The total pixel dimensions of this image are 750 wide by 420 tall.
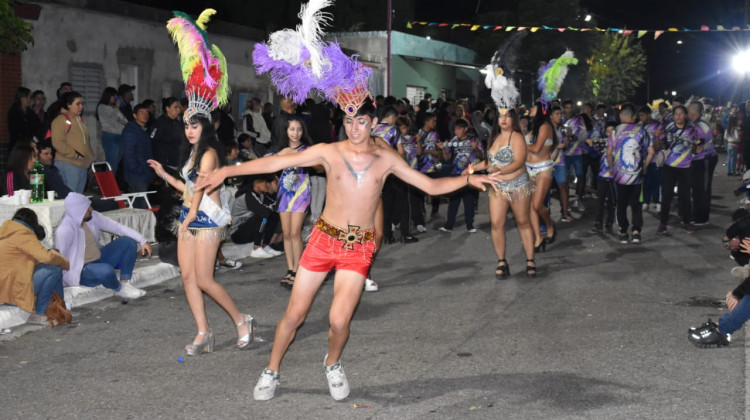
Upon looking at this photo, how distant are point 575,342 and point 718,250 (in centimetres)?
573

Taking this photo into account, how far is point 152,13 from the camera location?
18438 mm

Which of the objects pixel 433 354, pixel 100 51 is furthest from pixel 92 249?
pixel 100 51

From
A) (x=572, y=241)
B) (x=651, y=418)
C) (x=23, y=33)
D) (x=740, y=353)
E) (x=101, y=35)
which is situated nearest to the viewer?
(x=651, y=418)

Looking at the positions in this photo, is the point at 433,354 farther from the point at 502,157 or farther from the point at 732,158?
the point at 732,158

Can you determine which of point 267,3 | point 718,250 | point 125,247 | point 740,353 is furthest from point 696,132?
point 267,3

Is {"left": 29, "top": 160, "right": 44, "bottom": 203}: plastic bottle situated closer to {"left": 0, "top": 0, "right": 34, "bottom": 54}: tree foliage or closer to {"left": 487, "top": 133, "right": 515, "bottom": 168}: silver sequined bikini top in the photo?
{"left": 0, "top": 0, "right": 34, "bottom": 54}: tree foliage

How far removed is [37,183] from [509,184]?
5333 mm

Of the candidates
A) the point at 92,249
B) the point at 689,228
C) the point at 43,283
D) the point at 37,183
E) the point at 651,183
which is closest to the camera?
the point at 43,283

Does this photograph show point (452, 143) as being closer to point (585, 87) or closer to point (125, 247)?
point (125, 247)

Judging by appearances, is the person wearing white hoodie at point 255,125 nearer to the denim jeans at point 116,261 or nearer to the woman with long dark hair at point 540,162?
the woman with long dark hair at point 540,162

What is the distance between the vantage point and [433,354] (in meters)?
6.79

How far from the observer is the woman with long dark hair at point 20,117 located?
13266 millimetres

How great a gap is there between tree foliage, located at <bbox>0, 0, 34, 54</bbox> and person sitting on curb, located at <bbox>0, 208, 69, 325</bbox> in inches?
151

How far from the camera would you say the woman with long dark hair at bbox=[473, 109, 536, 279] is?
9.91 meters
